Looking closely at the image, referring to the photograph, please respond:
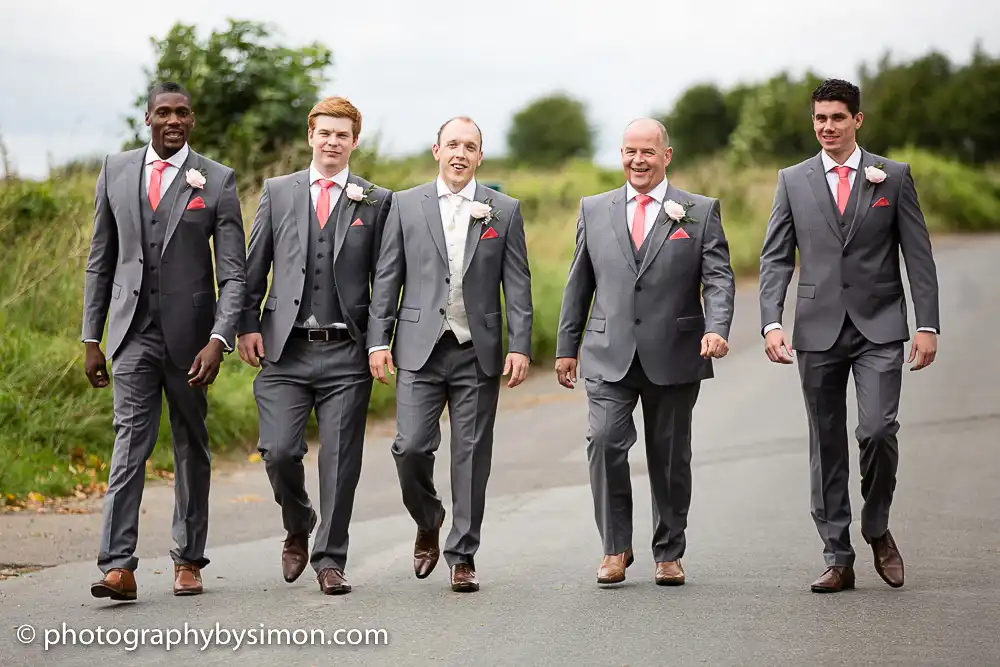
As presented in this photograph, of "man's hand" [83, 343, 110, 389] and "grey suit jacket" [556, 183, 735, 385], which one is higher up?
"grey suit jacket" [556, 183, 735, 385]

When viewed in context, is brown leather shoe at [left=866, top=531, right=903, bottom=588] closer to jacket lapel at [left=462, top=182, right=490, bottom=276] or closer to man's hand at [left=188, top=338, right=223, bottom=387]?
jacket lapel at [left=462, top=182, right=490, bottom=276]

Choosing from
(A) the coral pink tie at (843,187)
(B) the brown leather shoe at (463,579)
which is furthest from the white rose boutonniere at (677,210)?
(B) the brown leather shoe at (463,579)

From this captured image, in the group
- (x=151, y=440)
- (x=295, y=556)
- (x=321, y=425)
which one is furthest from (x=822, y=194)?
Answer: (x=151, y=440)

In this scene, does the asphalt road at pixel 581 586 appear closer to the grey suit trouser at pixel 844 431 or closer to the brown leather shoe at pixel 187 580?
the brown leather shoe at pixel 187 580

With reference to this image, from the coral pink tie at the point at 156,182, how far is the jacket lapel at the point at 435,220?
1345 millimetres

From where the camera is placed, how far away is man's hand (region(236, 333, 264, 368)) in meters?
7.92

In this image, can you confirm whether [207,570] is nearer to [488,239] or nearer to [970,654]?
[488,239]

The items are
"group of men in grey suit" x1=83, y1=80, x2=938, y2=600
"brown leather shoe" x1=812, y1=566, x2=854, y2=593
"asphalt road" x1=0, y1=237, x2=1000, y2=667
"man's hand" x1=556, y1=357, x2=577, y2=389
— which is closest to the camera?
"asphalt road" x1=0, y1=237, x2=1000, y2=667

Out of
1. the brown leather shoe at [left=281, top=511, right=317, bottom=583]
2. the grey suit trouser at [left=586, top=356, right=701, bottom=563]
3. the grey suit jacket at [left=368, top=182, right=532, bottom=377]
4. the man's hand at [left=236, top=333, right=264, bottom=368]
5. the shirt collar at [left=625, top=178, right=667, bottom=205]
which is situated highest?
the shirt collar at [left=625, top=178, right=667, bottom=205]

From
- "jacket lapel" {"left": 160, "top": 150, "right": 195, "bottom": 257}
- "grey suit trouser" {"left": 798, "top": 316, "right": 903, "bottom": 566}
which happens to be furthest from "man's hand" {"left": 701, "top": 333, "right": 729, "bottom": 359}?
"jacket lapel" {"left": 160, "top": 150, "right": 195, "bottom": 257}

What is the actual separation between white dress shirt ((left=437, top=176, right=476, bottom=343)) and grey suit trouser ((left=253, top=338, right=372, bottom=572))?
0.53 meters

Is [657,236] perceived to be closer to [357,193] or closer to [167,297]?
[357,193]

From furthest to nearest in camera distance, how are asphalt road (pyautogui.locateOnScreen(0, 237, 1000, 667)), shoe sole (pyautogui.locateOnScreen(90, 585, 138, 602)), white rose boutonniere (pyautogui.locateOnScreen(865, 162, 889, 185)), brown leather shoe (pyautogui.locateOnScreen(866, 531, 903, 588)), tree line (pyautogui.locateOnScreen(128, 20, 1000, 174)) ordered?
tree line (pyautogui.locateOnScreen(128, 20, 1000, 174))
white rose boutonniere (pyautogui.locateOnScreen(865, 162, 889, 185))
brown leather shoe (pyautogui.locateOnScreen(866, 531, 903, 588))
shoe sole (pyautogui.locateOnScreen(90, 585, 138, 602))
asphalt road (pyautogui.locateOnScreen(0, 237, 1000, 667))

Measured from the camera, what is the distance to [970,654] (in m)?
6.23
